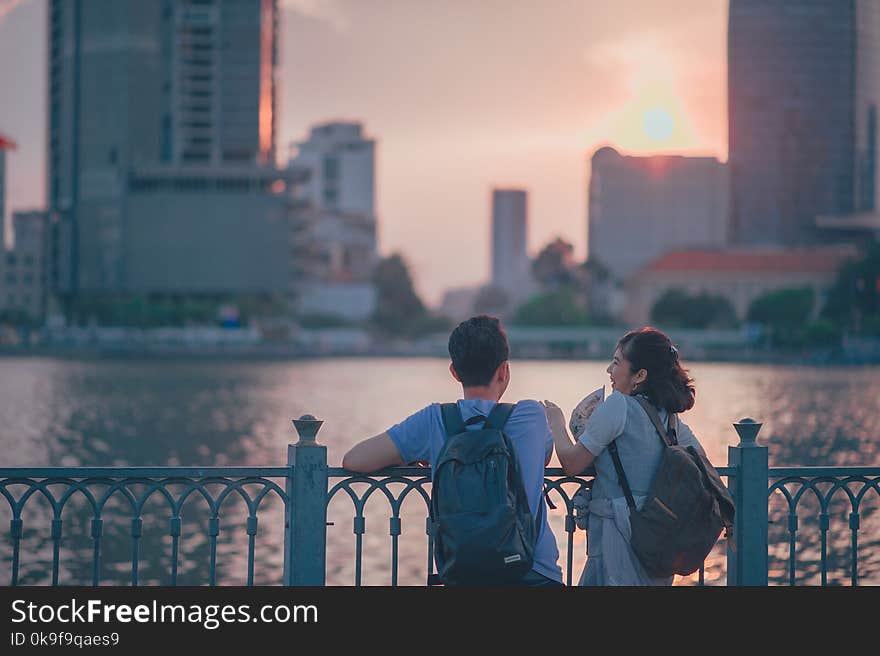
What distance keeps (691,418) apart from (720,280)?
122 meters

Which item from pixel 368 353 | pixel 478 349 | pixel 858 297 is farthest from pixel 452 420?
pixel 368 353

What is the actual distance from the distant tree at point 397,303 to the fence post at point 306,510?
183632mm

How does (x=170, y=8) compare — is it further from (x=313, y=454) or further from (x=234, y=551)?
(x=313, y=454)

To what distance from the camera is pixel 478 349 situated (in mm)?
6324

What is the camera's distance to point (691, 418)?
74.1 m

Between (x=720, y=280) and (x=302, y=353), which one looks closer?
(x=302, y=353)

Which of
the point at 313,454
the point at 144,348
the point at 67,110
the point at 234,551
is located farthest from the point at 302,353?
the point at 313,454

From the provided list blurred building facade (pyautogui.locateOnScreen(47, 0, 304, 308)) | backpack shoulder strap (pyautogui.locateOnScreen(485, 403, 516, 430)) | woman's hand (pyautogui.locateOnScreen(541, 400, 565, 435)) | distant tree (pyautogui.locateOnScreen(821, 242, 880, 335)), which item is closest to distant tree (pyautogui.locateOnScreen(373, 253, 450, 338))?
blurred building facade (pyautogui.locateOnScreen(47, 0, 304, 308))

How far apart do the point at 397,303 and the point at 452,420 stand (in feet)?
611

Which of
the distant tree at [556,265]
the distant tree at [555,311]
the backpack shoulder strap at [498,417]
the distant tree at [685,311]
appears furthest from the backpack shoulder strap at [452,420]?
the distant tree at [556,265]

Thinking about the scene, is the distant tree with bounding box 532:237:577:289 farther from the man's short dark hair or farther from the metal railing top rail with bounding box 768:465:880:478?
the man's short dark hair

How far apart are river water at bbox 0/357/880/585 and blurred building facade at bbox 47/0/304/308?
22782 mm

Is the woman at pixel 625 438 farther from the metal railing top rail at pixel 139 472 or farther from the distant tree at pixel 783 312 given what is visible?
the distant tree at pixel 783 312

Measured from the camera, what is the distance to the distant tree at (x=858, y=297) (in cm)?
16738
